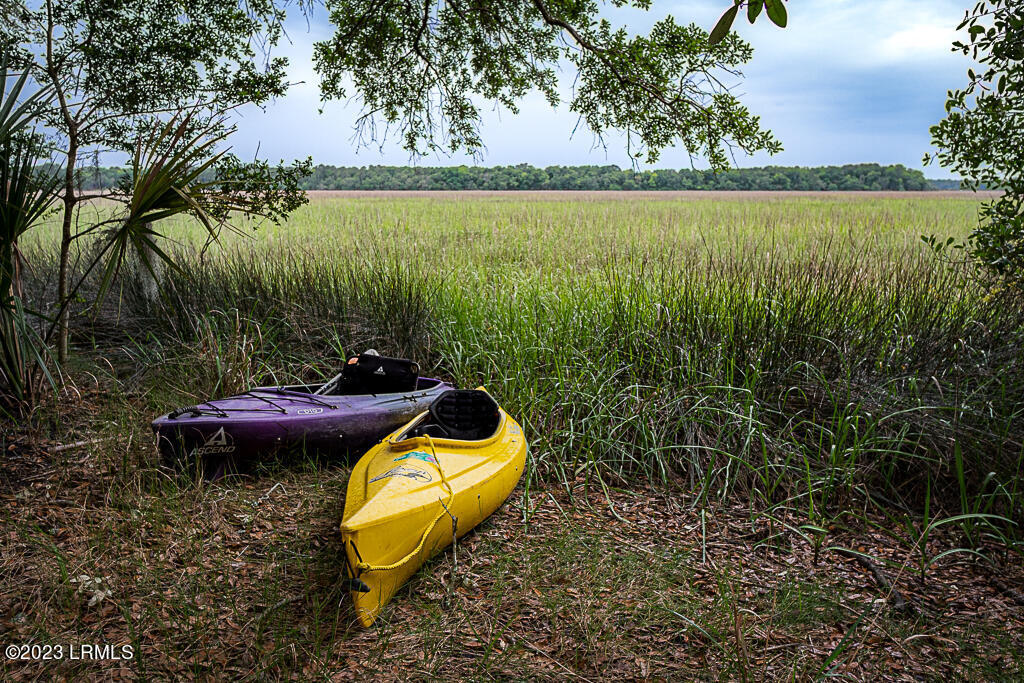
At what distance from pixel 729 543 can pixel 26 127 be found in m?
5.85

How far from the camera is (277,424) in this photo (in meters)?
4.61

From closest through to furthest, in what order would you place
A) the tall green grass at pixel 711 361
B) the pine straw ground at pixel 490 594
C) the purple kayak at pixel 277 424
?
the pine straw ground at pixel 490 594
the purple kayak at pixel 277 424
the tall green grass at pixel 711 361

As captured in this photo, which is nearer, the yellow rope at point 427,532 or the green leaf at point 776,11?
the green leaf at point 776,11

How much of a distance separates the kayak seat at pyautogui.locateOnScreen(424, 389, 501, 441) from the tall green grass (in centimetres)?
48

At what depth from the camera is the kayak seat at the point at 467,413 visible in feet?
15.3

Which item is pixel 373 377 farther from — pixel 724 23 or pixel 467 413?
pixel 724 23

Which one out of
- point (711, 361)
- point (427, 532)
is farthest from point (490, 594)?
point (711, 361)

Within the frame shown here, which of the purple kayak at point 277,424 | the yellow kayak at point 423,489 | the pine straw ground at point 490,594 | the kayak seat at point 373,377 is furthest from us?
the kayak seat at point 373,377

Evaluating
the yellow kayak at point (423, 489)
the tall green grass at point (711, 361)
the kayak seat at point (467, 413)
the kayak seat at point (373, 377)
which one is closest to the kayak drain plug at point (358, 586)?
the yellow kayak at point (423, 489)

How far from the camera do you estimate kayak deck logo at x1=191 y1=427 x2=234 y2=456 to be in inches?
174

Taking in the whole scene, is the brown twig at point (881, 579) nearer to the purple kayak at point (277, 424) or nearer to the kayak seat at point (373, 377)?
the purple kayak at point (277, 424)

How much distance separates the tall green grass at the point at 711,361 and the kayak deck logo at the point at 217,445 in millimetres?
1183

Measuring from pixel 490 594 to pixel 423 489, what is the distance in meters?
0.68

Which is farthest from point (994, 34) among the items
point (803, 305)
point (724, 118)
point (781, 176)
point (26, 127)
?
point (781, 176)
